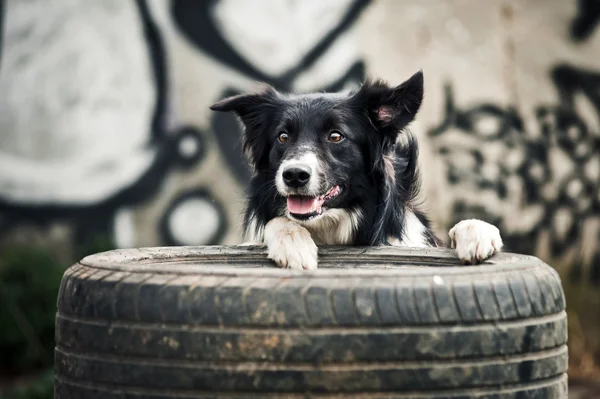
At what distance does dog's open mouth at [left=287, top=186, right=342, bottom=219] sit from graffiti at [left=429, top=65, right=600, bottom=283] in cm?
279

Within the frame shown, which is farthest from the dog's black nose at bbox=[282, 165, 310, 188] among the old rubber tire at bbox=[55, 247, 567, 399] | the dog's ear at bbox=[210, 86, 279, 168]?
the old rubber tire at bbox=[55, 247, 567, 399]

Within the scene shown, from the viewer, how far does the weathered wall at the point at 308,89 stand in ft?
21.9

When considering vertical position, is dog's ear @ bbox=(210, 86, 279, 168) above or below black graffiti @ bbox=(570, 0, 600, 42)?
below

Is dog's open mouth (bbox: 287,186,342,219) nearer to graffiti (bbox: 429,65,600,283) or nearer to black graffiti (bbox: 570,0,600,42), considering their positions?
graffiti (bbox: 429,65,600,283)

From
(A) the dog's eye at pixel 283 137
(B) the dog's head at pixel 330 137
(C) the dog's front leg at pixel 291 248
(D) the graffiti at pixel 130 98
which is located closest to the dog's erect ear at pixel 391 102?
(B) the dog's head at pixel 330 137

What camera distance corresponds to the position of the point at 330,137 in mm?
4293

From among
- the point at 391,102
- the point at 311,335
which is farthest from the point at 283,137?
the point at 311,335

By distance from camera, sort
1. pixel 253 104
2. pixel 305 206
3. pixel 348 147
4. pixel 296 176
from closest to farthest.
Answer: pixel 296 176, pixel 305 206, pixel 348 147, pixel 253 104

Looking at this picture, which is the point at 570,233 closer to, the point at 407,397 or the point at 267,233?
the point at 267,233

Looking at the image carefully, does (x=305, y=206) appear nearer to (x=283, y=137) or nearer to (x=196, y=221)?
(x=283, y=137)

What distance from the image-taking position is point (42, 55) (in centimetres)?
662

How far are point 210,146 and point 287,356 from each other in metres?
4.52

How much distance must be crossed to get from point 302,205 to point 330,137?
0.34 m

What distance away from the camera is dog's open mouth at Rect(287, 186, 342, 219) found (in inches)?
165
